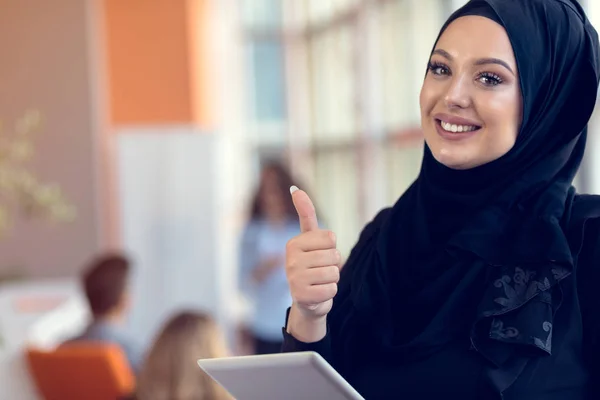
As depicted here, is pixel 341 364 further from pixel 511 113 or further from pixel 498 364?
pixel 511 113

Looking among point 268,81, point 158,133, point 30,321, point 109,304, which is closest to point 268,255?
point 109,304

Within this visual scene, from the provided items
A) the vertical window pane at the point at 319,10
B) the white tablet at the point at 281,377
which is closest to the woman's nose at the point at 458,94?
the white tablet at the point at 281,377

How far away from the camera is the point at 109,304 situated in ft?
13.0

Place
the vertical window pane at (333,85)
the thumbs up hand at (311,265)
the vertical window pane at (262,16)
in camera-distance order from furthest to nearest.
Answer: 1. the vertical window pane at (262,16)
2. the vertical window pane at (333,85)
3. the thumbs up hand at (311,265)

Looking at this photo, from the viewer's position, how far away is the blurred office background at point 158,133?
651 cm

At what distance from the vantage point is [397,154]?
22.5 feet

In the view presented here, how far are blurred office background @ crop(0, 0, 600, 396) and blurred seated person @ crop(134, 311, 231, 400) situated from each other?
3.03m

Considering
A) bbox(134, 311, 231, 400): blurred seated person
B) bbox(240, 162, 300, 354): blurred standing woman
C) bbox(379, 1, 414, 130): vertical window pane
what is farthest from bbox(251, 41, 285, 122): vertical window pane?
bbox(134, 311, 231, 400): blurred seated person

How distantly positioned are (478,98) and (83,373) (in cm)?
268

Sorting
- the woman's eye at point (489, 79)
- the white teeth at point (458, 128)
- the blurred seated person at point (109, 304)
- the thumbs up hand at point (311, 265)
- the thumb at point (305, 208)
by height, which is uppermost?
the woman's eye at point (489, 79)

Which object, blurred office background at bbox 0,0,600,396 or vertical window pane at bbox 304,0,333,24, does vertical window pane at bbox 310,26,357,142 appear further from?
vertical window pane at bbox 304,0,333,24

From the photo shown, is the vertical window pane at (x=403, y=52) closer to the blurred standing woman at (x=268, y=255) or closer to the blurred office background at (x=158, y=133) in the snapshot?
the blurred office background at (x=158, y=133)

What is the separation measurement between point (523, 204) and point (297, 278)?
327 millimetres

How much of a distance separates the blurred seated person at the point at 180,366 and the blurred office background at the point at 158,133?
119 inches
